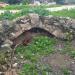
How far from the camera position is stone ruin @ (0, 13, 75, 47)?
862 centimetres

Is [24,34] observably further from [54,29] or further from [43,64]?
[43,64]

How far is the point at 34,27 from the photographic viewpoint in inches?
353

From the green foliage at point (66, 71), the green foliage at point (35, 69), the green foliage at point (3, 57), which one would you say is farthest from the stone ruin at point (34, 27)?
the green foliage at point (66, 71)

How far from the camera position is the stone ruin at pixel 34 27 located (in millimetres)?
8625

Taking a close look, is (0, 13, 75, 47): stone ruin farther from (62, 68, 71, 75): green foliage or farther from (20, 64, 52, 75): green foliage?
(62, 68, 71, 75): green foliage

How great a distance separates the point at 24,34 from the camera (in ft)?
29.5

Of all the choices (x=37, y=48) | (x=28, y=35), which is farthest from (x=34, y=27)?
(x=37, y=48)

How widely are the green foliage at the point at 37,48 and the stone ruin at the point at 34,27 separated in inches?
9.2

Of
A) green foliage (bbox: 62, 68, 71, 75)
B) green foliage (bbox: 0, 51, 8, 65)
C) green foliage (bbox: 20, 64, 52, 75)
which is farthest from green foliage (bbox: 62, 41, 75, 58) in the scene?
green foliage (bbox: 0, 51, 8, 65)

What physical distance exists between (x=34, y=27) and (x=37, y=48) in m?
0.62

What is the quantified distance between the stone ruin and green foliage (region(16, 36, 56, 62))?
23 centimetres

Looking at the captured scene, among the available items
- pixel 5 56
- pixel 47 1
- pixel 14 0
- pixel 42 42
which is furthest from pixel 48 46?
pixel 47 1

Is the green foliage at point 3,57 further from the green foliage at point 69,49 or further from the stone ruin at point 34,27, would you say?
the green foliage at point 69,49

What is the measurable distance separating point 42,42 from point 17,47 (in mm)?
646
